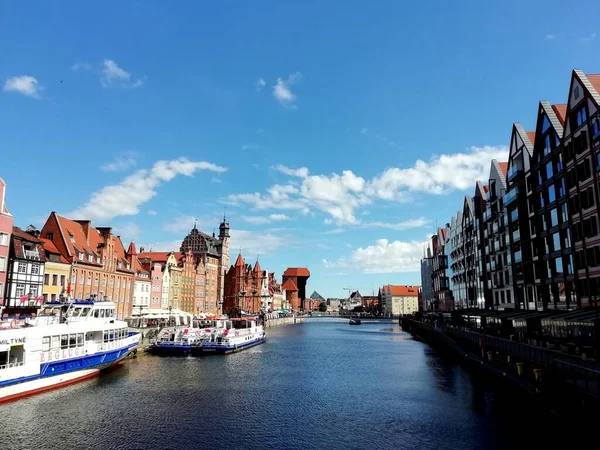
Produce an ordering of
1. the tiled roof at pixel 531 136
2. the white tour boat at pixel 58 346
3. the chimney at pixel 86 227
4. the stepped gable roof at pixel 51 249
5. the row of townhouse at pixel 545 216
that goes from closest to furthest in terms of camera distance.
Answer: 1. the white tour boat at pixel 58 346
2. the row of townhouse at pixel 545 216
3. the tiled roof at pixel 531 136
4. the stepped gable roof at pixel 51 249
5. the chimney at pixel 86 227

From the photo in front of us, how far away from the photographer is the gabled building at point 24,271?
66.1 meters

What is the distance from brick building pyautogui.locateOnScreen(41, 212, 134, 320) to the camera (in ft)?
266

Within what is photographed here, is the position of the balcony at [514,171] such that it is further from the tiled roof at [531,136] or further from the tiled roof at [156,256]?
the tiled roof at [156,256]

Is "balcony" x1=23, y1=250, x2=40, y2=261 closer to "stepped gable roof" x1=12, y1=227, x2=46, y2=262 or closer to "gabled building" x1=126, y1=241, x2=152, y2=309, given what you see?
"stepped gable roof" x1=12, y1=227, x2=46, y2=262

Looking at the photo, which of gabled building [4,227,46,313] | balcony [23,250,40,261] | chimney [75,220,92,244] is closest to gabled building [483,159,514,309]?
gabled building [4,227,46,313]

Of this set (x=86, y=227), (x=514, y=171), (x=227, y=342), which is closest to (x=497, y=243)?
(x=514, y=171)

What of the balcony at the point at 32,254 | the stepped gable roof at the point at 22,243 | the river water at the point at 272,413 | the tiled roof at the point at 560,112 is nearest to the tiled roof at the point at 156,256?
the stepped gable roof at the point at 22,243

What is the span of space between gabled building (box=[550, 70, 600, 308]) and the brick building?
73233 mm

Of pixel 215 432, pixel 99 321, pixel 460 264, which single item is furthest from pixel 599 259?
pixel 460 264

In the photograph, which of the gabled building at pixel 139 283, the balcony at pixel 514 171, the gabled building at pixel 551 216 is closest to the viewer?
the gabled building at pixel 551 216

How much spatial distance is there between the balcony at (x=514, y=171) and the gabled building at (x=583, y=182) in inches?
615

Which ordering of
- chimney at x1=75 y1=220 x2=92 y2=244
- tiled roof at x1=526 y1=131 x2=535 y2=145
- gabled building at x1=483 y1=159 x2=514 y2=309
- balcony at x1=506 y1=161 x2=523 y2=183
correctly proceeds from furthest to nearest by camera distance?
chimney at x1=75 y1=220 x2=92 y2=244 < gabled building at x1=483 y1=159 x2=514 y2=309 < tiled roof at x1=526 y1=131 x2=535 y2=145 < balcony at x1=506 y1=161 x2=523 y2=183

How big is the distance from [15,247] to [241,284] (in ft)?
423

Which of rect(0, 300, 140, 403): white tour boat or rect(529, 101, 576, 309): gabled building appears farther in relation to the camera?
rect(529, 101, 576, 309): gabled building
